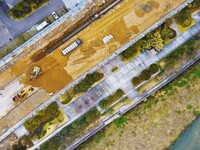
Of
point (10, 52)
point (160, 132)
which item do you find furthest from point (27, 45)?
point (160, 132)

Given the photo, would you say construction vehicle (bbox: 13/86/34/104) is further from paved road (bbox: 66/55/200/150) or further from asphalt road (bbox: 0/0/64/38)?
paved road (bbox: 66/55/200/150)

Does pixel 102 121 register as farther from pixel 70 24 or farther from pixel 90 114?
pixel 70 24

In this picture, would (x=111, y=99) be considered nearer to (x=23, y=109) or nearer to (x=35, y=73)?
(x=35, y=73)

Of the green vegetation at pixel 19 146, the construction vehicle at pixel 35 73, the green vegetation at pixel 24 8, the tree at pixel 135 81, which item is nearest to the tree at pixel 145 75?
the tree at pixel 135 81

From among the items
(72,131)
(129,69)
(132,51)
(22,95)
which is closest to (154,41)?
(132,51)

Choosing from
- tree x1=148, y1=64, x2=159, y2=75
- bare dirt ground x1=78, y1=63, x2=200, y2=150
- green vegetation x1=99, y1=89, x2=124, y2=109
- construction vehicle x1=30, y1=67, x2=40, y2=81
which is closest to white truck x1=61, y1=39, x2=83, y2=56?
construction vehicle x1=30, y1=67, x2=40, y2=81

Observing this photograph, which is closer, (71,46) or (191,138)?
(71,46)
